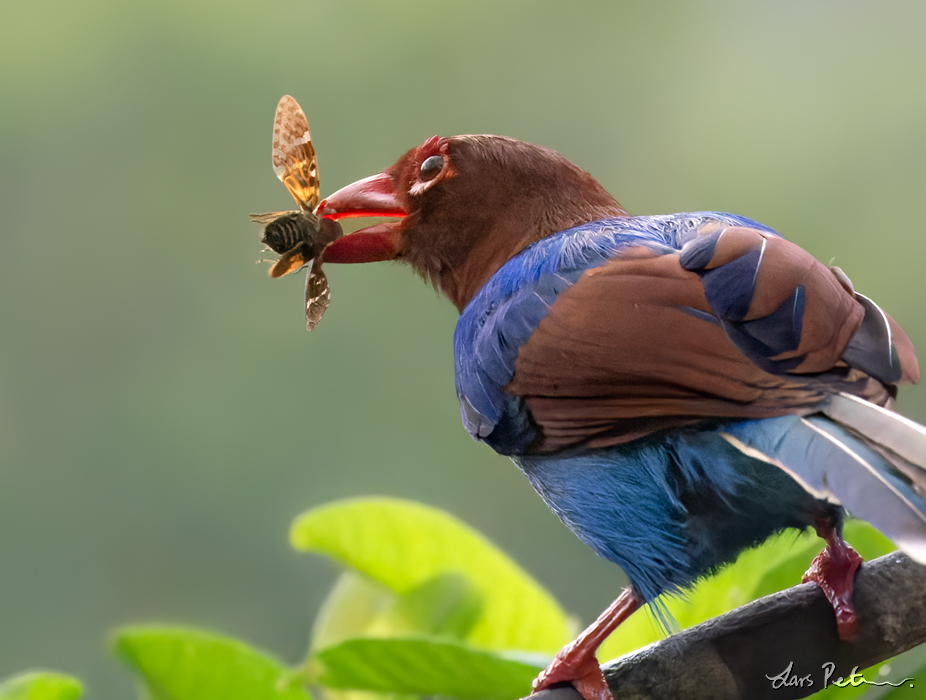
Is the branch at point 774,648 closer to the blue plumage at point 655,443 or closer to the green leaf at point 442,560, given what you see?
the blue plumage at point 655,443

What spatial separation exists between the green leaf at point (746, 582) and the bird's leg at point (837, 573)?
4cm

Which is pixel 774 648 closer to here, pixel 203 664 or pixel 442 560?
pixel 442 560

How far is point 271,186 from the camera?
10.6 ft

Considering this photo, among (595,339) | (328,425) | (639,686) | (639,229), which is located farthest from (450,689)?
(328,425)

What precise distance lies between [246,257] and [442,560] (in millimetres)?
2002

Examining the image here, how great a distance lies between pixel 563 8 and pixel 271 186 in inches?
49.2

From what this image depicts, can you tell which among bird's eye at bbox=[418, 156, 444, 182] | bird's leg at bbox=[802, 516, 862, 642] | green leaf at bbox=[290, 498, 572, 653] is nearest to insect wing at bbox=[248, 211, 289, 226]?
bird's eye at bbox=[418, 156, 444, 182]

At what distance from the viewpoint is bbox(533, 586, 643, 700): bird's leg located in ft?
3.43

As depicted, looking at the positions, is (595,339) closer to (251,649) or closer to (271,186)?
(251,649)

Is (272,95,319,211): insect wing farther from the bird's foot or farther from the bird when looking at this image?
the bird's foot

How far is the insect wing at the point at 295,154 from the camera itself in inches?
48.2

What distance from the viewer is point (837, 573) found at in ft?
3.56

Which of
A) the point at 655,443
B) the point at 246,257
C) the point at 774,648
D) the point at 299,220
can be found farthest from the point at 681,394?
the point at 246,257

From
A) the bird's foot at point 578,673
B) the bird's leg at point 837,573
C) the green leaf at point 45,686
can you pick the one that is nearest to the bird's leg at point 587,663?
the bird's foot at point 578,673
